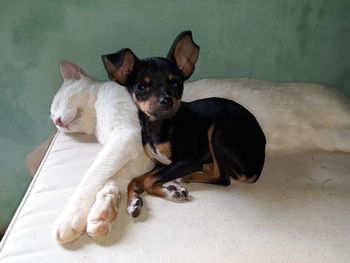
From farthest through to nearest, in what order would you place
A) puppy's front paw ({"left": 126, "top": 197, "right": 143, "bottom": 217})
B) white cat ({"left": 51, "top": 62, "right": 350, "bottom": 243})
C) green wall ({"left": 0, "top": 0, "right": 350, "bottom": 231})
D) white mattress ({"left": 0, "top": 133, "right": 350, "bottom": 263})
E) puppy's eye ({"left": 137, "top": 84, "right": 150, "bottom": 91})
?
1. green wall ({"left": 0, "top": 0, "right": 350, "bottom": 231})
2. white cat ({"left": 51, "top": 62, "right": 350, "bottom": 243})
3. puppy's eye ({"left": 137, "top": 84, "right": 150, "bottom": 91})
4. puppy's front paw ({"left": 126, "top": 197, "right": 143, "bottom": 217})
5. white mattress ({"left": 0, "top": 133, "right": 350, "bottom": 263})

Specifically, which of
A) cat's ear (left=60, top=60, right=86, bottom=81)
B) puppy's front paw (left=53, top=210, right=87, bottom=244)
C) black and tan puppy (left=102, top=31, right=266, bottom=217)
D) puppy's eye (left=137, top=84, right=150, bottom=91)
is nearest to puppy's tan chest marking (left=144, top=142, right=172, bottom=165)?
black and tan puppy (left=102, top=31, right=266, bottom=217)

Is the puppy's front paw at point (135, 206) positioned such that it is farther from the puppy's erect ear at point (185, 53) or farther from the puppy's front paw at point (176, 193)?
the puppy's erect ear at point (185, 53)

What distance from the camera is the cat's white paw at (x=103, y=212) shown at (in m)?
1.00

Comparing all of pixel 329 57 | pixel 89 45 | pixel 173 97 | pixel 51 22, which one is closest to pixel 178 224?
pixel 173 97

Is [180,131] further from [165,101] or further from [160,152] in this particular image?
[165,101]

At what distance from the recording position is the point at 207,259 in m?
0.92

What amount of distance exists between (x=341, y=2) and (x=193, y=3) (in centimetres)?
75

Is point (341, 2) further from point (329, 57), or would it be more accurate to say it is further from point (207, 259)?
point (207, 259)

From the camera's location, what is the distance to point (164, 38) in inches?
64.2

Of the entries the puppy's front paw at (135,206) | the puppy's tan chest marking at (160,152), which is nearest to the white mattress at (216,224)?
the puppy's front paw at (135,206)

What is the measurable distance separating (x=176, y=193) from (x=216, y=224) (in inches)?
8.1

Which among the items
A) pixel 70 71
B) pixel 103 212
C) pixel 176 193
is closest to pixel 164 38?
pixel 70 71

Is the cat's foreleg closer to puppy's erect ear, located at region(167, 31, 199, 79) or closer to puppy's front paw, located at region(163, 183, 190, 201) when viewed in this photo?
puppy's front paw, located at region(163, 183, 190, 201)

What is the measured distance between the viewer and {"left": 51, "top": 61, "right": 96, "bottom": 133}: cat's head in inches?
59.7
